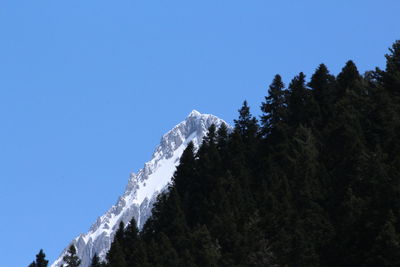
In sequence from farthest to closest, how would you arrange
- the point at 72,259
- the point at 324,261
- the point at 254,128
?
the point at 254,128
the point at 72,259
the point at 324,261

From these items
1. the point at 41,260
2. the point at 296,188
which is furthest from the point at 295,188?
the point at 41,260

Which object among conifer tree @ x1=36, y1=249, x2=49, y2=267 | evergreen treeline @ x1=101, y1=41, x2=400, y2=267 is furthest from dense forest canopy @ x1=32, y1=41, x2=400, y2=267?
conifer tree @ x1=36, y1=249, x2=49, y2=267

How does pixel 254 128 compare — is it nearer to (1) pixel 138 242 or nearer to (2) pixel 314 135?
(2) pixel 314 135

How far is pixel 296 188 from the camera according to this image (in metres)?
75.2

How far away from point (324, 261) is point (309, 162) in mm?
18013

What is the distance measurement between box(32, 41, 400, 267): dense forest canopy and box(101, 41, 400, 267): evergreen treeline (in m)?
0.12

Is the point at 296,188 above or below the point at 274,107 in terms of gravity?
below

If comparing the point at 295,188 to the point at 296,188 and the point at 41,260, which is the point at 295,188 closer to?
the point at 296,188

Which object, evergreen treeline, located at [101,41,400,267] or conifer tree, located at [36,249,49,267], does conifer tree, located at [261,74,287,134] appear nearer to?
evergreen treeline, located at [101,41,400,267]

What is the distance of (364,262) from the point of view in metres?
57.9

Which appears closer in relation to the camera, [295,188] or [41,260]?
[295,188]

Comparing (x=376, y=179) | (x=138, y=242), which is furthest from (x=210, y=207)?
(x=376, y=179)

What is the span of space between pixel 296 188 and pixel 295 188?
0.38 metres

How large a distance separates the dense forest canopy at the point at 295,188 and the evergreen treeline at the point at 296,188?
122mm
